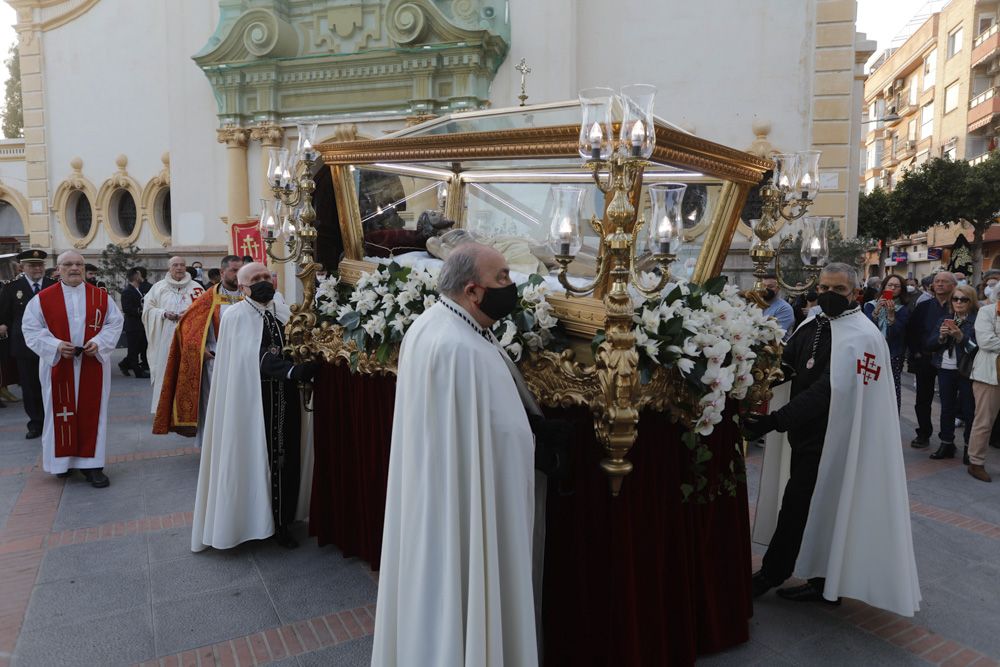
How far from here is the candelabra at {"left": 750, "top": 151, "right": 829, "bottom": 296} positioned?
3611mm

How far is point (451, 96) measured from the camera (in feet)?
39.8

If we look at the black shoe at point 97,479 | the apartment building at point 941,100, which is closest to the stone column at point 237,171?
the black shoe at point 97,479

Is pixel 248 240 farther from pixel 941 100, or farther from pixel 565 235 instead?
pixel 941 100

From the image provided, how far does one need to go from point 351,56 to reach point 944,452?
10.8m

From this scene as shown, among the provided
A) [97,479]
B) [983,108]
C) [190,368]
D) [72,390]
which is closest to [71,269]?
[72,390]

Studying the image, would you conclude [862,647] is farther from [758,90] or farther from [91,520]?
[758,90]

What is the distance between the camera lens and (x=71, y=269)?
19.0 ft

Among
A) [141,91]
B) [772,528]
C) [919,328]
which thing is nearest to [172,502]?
[772,528]

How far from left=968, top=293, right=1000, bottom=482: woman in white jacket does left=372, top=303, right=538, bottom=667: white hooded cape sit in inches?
214

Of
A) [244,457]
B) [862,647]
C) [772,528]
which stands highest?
[244,457]

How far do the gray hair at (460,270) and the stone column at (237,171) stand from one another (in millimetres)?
12278

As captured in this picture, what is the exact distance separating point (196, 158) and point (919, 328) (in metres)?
13.1

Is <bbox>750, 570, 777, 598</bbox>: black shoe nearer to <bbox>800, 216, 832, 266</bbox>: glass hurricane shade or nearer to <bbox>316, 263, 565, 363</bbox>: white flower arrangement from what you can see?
<bbox>800, 216, 832, 266</bbox>: glass hurricane shade

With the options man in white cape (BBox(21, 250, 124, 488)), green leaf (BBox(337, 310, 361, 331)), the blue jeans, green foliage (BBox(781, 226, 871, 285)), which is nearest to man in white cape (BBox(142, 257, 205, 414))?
man in white cape (BBox(21, 250, 124, 488))
